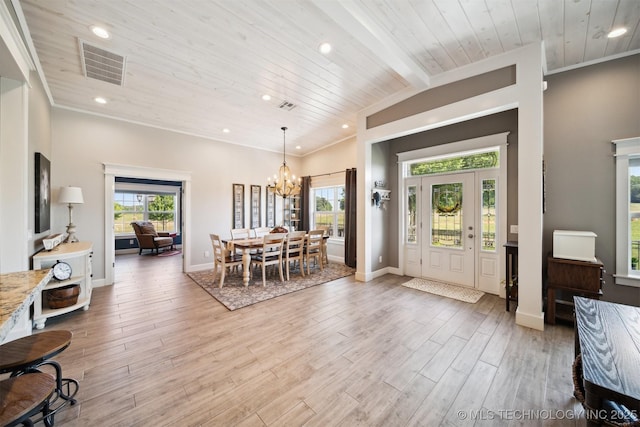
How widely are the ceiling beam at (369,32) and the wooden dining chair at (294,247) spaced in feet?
10.3

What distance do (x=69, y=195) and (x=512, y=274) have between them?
6.75 m

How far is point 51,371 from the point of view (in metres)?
2.04

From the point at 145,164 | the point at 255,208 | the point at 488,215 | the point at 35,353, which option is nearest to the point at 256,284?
the point at 255,208

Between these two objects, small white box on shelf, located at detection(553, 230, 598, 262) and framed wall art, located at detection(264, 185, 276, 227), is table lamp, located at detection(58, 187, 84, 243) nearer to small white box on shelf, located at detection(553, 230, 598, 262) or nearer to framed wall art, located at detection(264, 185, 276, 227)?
framed wall art, located at detection(264, 185, 276, 227)

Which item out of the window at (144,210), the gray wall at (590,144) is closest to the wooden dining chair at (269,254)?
the gray wall at (590,144)

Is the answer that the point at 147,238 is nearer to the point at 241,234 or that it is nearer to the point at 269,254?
the point at 241,234

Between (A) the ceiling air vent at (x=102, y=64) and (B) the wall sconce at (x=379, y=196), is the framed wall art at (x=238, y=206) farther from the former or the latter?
(B) the wall sconce at (x=379, y=196)

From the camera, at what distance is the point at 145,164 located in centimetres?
476

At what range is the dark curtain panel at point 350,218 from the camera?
5.61 metres

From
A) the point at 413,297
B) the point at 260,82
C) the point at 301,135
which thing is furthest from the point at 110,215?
the point at 413,297

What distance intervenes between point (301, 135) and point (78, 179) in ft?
13.8

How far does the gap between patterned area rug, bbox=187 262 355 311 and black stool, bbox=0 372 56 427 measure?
213cm

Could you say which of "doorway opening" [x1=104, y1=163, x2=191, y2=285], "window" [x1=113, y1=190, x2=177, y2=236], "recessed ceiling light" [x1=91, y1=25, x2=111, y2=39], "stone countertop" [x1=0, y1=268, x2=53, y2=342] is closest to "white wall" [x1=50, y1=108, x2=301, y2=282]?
"doorway opening" [x1=104, y1=163, x2=191, y2=285]

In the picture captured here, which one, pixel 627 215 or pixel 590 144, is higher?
pixel 590 144
